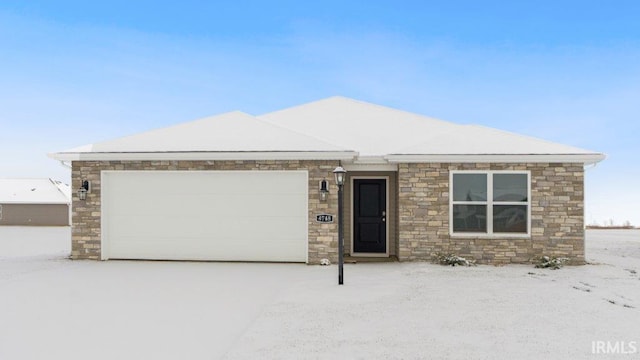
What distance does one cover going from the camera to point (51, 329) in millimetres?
4906

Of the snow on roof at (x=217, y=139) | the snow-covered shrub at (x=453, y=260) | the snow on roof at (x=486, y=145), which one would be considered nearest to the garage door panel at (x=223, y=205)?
the snow on roof at (x=217, y=139)

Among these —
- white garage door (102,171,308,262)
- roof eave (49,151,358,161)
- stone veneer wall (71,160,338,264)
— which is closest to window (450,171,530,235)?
roof eave (49,151,358,161)

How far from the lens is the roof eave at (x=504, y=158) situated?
9.43 metres

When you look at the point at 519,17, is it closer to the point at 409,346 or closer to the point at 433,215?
the point at 433,215

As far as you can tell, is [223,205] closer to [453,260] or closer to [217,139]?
[217,139]

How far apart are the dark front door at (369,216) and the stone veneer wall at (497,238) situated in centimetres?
114

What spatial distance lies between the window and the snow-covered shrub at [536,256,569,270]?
73 cm

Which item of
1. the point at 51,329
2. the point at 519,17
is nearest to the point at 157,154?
the point at 51,329

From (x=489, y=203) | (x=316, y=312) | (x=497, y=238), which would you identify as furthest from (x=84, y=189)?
(x=497, y=238)

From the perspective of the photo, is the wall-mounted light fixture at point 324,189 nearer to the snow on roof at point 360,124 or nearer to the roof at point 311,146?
the roof at point 311,146

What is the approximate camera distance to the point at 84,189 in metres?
10.1

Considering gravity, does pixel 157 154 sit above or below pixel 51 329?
above

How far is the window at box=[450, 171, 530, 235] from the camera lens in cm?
968

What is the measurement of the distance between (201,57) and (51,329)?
14.6 metres
